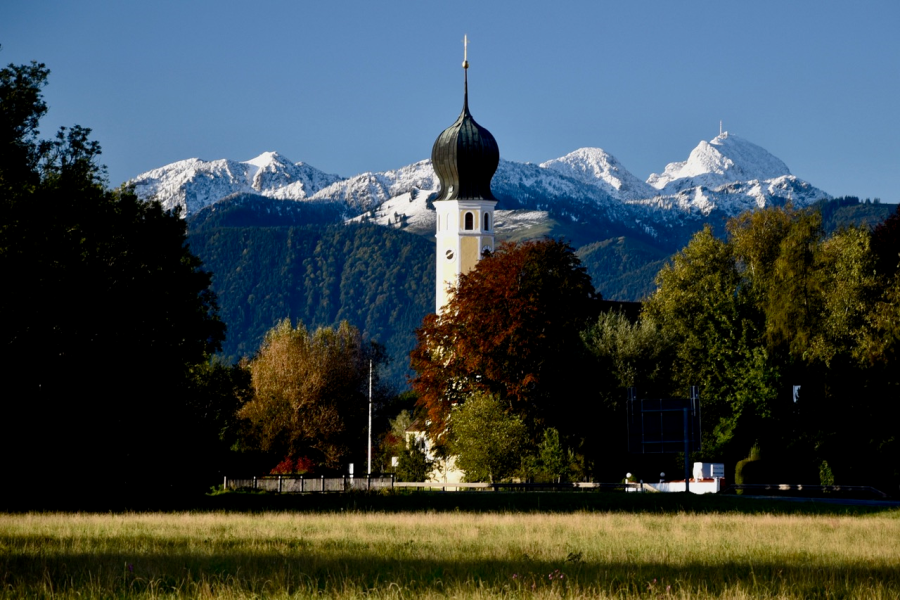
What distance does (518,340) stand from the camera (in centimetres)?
6650

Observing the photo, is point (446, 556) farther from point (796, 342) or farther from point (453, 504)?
point (796, 342)

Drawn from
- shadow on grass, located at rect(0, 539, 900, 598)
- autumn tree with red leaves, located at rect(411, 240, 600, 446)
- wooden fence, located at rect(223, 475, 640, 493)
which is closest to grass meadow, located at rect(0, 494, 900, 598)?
shadow on grass, located at rect(0, 539, 900, 598)

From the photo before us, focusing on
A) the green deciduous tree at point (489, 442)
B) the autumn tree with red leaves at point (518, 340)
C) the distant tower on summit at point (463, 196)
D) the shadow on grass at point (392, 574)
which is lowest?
the shadow on grass at point (392, 574)

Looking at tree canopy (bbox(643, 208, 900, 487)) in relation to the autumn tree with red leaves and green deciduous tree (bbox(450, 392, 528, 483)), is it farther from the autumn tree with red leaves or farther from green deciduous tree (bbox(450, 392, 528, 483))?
green deciduous tree (bbox(450, 392, 528, 483))

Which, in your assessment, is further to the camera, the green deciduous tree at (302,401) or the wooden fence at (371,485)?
the green deciduous tree at (302,401)

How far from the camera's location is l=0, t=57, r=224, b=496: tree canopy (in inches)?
1569

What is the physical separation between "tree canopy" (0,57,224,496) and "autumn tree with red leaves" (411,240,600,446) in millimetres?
21501

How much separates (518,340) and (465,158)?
3448cm

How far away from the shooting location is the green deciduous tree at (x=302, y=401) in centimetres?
8562

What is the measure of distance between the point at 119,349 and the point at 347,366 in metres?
48.0

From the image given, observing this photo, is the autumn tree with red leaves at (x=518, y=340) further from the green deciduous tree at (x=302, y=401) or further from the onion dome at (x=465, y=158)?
the onion dome at (x=465, y=158)

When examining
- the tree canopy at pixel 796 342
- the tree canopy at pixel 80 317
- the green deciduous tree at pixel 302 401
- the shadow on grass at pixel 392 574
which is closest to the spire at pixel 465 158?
the green deciduous tree at pixel 302 401

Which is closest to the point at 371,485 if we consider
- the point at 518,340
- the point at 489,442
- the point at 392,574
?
the point at 489,442

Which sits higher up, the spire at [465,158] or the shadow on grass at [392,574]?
the spire at [465,158]
